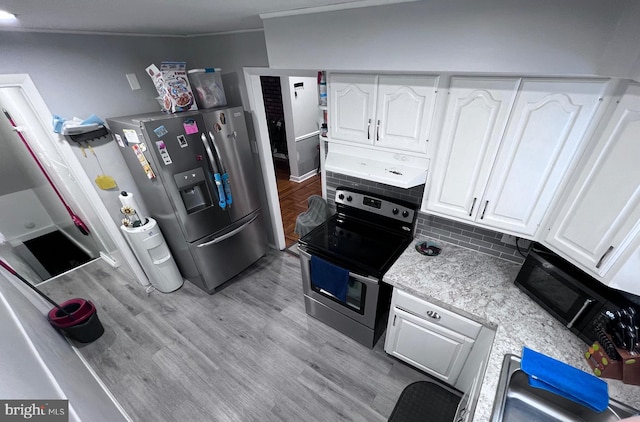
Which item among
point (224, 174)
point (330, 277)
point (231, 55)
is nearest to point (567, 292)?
point (330, 277)

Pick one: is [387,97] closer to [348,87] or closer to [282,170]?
[348,87]

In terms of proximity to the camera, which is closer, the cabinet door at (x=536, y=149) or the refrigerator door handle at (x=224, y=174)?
the cabinet door at (x=536, y=149)

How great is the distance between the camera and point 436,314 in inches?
61.2

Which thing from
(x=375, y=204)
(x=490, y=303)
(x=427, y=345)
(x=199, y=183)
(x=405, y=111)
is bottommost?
(x=427, y=345)

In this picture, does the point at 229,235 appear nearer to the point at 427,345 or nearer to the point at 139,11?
the point at 139,11

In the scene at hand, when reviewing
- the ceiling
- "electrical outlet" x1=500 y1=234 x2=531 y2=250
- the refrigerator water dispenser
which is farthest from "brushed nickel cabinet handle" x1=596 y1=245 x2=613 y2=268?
the refrigerator water dispenser

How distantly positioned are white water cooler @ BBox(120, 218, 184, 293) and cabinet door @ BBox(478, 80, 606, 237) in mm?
2683

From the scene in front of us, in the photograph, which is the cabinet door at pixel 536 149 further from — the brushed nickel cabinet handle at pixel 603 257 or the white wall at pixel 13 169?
the white wall at pixel 13 169

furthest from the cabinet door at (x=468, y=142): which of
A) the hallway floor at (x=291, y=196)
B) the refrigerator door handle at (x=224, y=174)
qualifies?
the hallway floor at (x=291, y=196)

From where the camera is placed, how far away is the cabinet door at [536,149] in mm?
1048

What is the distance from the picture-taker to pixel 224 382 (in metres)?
1.95

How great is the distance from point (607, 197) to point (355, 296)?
1453mm

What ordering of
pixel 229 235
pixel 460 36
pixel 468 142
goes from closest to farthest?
pixel 460 36 < pixel 468 142 < pixel 229 235

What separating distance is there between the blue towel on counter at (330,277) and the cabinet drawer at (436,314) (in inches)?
14.5
